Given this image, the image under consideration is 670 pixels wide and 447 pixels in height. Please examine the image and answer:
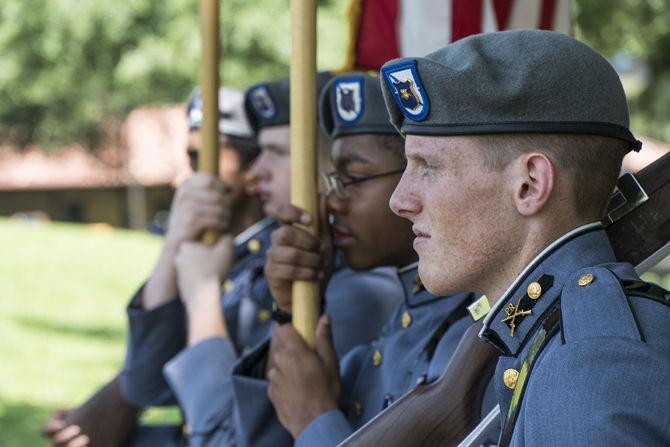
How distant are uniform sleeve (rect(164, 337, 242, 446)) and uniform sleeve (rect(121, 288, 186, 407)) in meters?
0.28

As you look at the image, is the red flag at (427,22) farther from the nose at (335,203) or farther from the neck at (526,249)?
the neck at (526,249)

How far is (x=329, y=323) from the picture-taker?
279 cm

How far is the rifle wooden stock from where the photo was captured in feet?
7.08

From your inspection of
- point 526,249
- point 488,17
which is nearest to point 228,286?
point 488,17

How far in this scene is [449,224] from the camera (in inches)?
73.7

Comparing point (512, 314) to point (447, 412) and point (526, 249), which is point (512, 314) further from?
point (447, 412)

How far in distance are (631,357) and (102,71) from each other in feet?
70.1

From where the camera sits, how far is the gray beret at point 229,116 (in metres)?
4.60

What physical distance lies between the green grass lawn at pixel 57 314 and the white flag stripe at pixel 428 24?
16.0ft

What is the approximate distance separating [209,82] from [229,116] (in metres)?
1.15

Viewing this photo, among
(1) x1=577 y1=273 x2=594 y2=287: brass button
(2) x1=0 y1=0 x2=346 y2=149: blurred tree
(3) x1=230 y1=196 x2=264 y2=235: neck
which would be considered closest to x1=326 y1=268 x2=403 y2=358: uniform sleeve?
(3) x1=230 y1=196 x2=264 y2=235: neck

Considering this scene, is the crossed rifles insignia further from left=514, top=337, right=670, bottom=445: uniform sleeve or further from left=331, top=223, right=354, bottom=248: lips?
left=331, top=223, right=354, bottom=248: lips

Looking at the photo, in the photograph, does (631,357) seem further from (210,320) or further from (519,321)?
(210,320)

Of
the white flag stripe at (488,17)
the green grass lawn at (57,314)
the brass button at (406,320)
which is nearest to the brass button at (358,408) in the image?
the brass button at (406,320)
